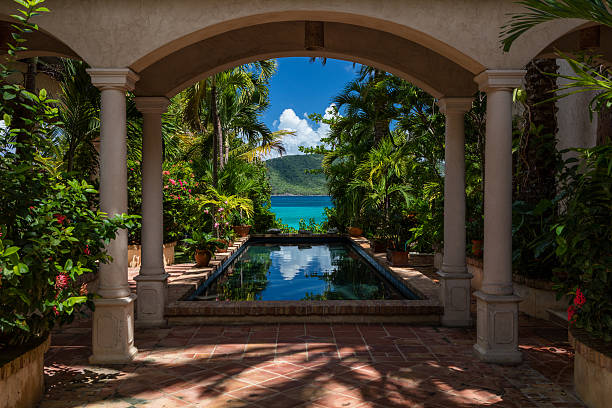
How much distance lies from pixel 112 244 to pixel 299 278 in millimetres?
5961

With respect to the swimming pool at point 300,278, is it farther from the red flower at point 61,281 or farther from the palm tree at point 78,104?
the red flower at point 61,281

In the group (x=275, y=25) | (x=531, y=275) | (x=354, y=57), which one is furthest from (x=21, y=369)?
(x=531, y=275)

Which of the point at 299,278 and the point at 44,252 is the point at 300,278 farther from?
the point at 44,252

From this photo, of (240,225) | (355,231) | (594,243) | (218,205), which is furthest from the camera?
(240,225)

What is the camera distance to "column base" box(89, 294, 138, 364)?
523cm

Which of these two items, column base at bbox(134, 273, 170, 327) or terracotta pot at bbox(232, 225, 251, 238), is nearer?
column base at bbox(134, 273, 170, 327)

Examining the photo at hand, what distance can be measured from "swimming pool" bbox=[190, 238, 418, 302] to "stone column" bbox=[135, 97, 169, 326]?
5.45 feet

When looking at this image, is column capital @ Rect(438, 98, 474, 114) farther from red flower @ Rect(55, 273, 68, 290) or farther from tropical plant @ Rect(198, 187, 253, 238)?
tropical plant @ Rect(198, 187, 253, 238)

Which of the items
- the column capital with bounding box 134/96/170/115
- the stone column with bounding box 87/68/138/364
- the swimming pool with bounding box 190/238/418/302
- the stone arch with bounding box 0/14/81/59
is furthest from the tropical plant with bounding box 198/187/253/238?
the stone column with bounding box 87/68/138/364

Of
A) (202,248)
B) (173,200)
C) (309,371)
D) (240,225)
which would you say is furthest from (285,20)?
(240,225)

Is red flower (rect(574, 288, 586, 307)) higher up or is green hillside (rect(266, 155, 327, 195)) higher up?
green hillside (rect(266, 155, 327, 195))

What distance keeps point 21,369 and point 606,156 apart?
18.0 ft

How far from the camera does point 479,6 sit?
5230 millimetres

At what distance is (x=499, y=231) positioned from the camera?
211 inches
